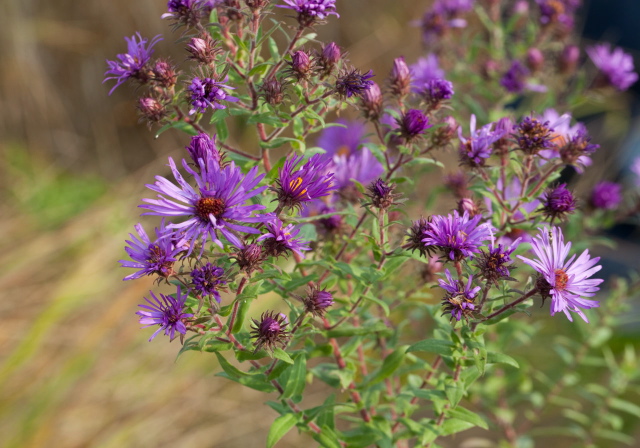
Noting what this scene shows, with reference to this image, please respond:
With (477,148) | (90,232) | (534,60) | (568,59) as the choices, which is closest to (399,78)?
(477,148)

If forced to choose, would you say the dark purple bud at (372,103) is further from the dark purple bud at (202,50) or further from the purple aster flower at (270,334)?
the purple aster flower at (270,334)

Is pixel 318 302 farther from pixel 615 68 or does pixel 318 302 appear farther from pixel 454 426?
pixel 615 68

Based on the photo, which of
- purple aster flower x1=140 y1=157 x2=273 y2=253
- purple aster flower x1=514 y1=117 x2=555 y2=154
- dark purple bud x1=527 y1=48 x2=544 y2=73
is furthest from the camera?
dark purple bud x1=527 y1=48 x2=544 y2=73

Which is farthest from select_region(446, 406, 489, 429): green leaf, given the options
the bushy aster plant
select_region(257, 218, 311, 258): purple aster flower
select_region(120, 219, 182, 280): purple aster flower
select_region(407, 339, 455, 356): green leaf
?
select_region(120, 219, 182, 280): purple aster flower

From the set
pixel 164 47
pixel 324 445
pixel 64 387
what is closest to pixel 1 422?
pixel 64 387

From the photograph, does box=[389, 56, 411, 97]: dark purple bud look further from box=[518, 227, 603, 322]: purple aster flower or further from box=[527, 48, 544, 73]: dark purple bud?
box=[527, 48, 544, 73]: dark purple bud

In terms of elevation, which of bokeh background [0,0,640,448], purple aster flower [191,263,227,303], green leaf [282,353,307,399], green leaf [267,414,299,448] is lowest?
green leaf [267,414,299,448]

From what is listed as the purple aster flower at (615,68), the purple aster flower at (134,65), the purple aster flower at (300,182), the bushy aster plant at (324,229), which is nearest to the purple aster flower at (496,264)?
the bushy aster plant at (324,229)
